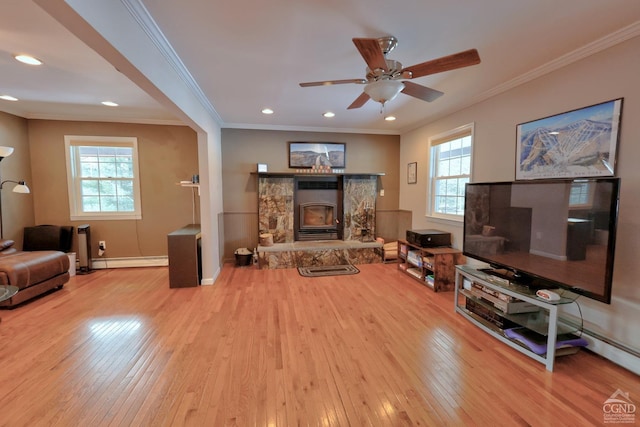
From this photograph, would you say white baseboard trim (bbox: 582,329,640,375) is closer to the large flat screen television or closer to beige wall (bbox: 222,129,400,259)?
the large flat screen television

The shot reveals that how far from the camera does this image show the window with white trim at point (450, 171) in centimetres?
350

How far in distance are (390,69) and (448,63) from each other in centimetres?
39

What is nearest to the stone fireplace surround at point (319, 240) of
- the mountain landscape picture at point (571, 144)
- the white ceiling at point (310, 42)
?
the white ceiling at point (310, 42)

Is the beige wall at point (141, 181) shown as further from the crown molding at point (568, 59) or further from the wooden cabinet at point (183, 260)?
the crown molding at point (568, 59)

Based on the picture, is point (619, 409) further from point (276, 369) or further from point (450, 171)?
point (450, 171)

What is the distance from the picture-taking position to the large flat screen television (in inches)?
68.2

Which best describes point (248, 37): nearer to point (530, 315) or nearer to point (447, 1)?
point (447, 1)

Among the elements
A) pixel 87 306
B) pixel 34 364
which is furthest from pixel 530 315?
pixel 87 306

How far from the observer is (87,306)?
114 inches

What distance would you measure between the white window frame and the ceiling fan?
3691mm

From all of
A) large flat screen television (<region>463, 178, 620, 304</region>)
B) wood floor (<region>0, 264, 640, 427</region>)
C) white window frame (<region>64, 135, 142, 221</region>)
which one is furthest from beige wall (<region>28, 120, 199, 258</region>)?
large flat screen television (<region>463, 178, 620, 304</region>)

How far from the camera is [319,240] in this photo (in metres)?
4.90

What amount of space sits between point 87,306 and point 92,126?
2.86 meters

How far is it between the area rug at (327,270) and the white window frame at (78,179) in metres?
2.91
